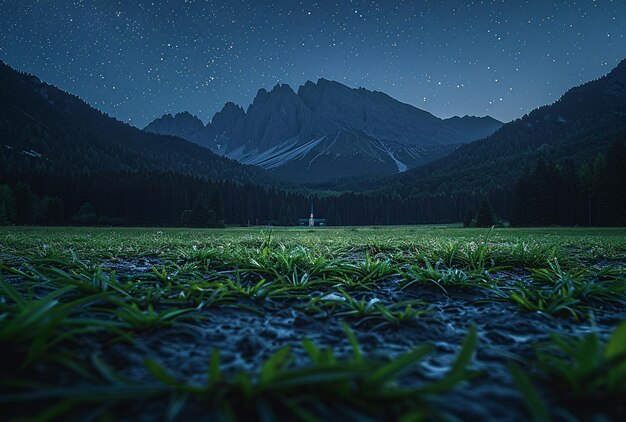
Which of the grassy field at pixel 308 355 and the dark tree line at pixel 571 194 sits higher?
the dark tree line at pixel 571 194

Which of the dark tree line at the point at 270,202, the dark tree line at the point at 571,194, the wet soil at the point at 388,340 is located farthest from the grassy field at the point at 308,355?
the dark tree line at the point at 270,202

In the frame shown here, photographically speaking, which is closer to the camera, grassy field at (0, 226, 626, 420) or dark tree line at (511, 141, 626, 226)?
grassy field at (0, 226, 626, 420)

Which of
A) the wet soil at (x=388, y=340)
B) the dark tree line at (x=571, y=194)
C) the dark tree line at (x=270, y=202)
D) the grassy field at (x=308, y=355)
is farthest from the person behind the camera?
the dark tree line at (x=270, y=202)

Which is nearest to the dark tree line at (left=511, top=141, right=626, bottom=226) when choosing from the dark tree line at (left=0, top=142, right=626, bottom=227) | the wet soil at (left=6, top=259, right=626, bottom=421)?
the dark tree line at (left=0, top=142, right=626, bottom=227)

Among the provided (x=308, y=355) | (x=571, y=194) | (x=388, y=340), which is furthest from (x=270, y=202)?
(x=308, y=355)

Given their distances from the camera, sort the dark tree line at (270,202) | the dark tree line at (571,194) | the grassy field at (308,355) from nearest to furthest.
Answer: the grassy field at (308,355) < the dark tree line at (571,194) < the dark tree line at (270,202)

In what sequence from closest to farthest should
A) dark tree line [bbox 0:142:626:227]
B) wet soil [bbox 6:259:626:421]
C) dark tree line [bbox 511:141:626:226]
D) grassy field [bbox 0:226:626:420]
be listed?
grassy field [bbox 0:226:626:420] → wet soil [bbox 6:259:626:421] → dark tree line [bbox 511:141:626:226] → dark tree line [bbox 0:142:626:227]

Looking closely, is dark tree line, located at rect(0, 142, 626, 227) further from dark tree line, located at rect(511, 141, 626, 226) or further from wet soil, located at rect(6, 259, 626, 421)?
wet soil, located at rect(6, 259, 626, 421)

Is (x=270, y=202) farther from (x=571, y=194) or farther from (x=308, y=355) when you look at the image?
(x=308, y=355)

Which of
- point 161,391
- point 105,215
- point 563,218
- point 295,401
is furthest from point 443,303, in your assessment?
point 105,215

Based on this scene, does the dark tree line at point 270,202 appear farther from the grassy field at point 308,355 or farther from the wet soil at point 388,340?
the grassy field at point 308,355

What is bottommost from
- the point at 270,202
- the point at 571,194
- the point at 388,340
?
the point at 388,340

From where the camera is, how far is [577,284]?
321cm

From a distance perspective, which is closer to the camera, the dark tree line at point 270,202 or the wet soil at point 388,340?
the wet soil at point 388,340
